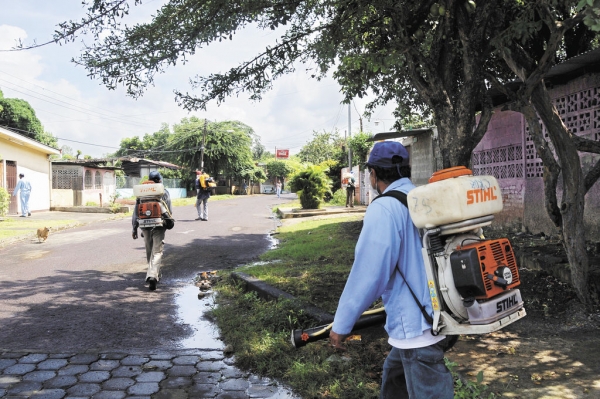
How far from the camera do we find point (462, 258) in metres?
1.95

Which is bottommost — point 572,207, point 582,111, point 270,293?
point 270,293

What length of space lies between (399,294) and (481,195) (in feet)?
1.83

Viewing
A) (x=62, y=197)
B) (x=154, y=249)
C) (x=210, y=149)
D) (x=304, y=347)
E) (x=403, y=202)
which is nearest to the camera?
(x=403, y=202)

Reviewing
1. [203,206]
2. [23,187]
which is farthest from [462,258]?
[23,187]

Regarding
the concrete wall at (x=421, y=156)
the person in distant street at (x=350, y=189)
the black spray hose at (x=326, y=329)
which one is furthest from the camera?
the person in distant street at (x=350, y=189)

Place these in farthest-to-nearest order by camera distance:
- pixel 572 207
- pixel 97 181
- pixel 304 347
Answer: pixel 97 181, pixel 572 207, pixel 304 347

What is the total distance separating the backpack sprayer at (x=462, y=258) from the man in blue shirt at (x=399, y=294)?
8 cm

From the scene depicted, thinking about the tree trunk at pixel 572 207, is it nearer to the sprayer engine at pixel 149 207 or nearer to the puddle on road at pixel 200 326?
the puddle on road at pixel 200 326

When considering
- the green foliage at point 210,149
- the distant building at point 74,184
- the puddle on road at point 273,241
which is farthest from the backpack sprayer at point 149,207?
the green foliage at point 210,149

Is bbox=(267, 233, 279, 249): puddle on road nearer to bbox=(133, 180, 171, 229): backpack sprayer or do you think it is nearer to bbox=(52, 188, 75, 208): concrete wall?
bbox=(133, 180, 171, 229): backpack sprayer

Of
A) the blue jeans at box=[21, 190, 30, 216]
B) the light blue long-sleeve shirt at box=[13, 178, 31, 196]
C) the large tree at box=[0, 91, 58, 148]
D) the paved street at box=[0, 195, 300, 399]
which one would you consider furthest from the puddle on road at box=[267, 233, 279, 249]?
the large tree at box=[0, 91, 58, 148]

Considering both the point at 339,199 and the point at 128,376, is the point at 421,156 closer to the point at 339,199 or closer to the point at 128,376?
the point at 128,376

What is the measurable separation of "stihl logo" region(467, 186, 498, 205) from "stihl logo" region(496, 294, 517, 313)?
43 centimetres

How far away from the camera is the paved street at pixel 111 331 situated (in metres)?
3.68
